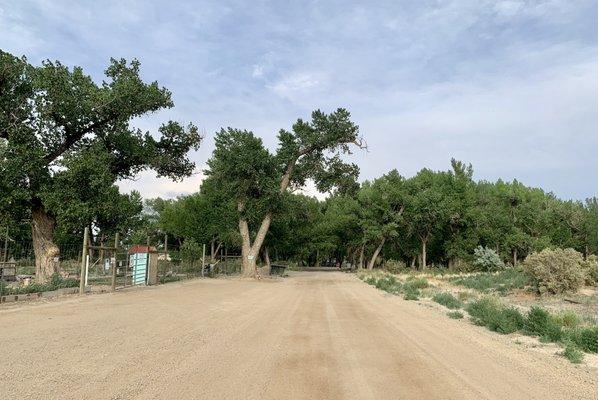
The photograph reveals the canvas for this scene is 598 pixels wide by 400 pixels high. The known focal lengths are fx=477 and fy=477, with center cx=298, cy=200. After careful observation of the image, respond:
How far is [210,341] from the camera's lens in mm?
9219

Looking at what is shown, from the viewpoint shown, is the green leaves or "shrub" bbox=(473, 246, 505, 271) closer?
the green leaves

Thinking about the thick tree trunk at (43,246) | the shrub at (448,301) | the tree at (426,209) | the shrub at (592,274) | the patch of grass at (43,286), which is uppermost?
the tree at (426,209)

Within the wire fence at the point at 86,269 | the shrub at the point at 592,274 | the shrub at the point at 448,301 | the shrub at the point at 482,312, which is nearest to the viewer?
the shrub at the point at 482,312

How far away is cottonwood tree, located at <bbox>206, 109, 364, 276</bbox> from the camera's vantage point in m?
37.2

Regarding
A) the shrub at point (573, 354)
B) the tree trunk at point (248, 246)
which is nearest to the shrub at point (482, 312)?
the shrub at point (573, 354)

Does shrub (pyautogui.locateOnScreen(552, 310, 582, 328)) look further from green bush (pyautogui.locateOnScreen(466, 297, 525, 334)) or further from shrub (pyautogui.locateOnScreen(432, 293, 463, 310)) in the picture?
shrub (pyautogui.locateOnScreen(432, 293, 463, 310))

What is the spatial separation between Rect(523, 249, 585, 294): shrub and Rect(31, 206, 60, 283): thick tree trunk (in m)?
21.7

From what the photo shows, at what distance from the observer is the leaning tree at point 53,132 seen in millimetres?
20312

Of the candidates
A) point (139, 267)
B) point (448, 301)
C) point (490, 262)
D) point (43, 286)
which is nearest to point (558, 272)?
point (448, 301)

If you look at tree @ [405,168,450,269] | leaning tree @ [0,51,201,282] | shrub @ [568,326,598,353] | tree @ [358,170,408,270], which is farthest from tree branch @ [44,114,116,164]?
tree @ [405,168,450,269]

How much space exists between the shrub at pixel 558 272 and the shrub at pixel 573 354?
13174mm

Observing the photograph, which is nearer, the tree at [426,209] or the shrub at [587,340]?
the shrub at [587,340]

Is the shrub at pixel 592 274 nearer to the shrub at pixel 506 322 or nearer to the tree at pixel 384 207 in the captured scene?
the shrub at pixel 506 322

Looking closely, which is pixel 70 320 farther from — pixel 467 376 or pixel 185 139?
pixel 185 139
